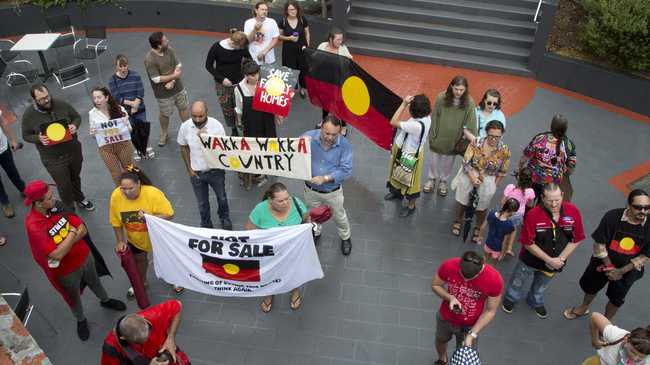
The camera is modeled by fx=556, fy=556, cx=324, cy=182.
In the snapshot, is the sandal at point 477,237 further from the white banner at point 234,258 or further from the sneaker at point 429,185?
the white banner at point 234,258

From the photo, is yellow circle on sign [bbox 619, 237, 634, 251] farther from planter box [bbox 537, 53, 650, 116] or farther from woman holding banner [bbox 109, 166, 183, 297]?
planter box [bbox 537, 53, 650, 116]

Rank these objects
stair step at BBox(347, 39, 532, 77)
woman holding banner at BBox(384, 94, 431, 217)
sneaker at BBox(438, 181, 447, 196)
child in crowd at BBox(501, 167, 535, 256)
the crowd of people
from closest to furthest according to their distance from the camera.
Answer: the crowd of people, child in crowd at BBox(501, 167, 535, 256), woman holding banner at BBox(384, 94, 431, 217), sneaker at BBox(438, 181, 447, 196), stair step at BBox(347, 39, 532, 77)

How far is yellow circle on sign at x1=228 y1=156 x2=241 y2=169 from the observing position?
21.2 ft

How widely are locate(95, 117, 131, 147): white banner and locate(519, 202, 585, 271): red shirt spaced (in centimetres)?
492

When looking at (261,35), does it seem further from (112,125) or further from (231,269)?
(231,269)

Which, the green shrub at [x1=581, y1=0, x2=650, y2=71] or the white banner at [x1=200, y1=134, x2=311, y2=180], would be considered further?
the green shrub at [x1=581, y1=0, x2=650, y2=71]

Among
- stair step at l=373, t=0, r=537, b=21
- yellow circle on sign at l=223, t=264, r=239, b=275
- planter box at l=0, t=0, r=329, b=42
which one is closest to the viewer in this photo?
yellow circle on sign at l=223, t=264, r=239, b=275

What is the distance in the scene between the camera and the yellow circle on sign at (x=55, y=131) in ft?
21.5

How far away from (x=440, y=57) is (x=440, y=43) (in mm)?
340

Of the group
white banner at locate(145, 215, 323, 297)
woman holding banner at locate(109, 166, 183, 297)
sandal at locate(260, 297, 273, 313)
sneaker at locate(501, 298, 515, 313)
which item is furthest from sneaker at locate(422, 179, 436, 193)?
woman holding banner at locate(109, 166, 183, 297)

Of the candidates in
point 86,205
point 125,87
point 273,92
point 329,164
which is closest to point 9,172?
point 86,205

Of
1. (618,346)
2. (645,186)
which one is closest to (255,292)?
(618,346)

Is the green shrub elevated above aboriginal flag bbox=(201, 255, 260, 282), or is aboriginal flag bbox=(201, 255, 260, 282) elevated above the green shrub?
the green shrub

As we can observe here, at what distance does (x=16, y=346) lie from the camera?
4.22 metres
